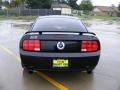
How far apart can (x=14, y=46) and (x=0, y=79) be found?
5.22 m

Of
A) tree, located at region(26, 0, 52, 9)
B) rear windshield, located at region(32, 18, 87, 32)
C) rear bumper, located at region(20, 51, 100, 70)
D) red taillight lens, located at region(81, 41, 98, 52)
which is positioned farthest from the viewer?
tree, located at region(26, 0, 52, 9)

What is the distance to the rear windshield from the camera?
7641mm

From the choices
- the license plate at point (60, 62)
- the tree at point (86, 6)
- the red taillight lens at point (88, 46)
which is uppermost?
the red taillight lens at point (88, 46)

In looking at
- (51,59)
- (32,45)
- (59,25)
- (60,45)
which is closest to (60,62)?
(51,59)

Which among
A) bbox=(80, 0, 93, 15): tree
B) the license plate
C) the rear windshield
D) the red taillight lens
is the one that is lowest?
bbox=(80, 0, 93, 15): tree

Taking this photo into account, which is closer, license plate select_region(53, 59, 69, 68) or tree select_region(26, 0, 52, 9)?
license plate select_region(53, 59, 69, 68)

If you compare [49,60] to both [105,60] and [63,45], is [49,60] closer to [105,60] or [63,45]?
[63,45]

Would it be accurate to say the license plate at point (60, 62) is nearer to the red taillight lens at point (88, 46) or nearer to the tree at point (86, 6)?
the red taillight lens at point (88, 46)

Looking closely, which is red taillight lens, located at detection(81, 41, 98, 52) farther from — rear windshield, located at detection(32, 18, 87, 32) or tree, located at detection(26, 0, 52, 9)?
tree, located at detection(26, 0, 52, 9)

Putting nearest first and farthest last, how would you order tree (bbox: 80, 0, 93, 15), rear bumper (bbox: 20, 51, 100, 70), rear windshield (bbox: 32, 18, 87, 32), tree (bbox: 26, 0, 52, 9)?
rear bumper (bbox: 20, 51, 100, 70) < rear windshield (bbox: 32, 18, 87, 32) < tree (bbox: 26, 0, 52, 9) < tree (bbox: 80, 0, 93, 15)

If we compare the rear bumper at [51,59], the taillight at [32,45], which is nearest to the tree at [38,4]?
the taillight at [32,45]

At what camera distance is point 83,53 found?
6.68m

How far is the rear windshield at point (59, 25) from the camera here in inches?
301

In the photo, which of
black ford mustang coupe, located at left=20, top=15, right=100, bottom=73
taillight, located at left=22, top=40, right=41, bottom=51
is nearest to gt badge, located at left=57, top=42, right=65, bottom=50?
black ford mustang coupe, located at left=20, top=15, right=100, bottom=73
